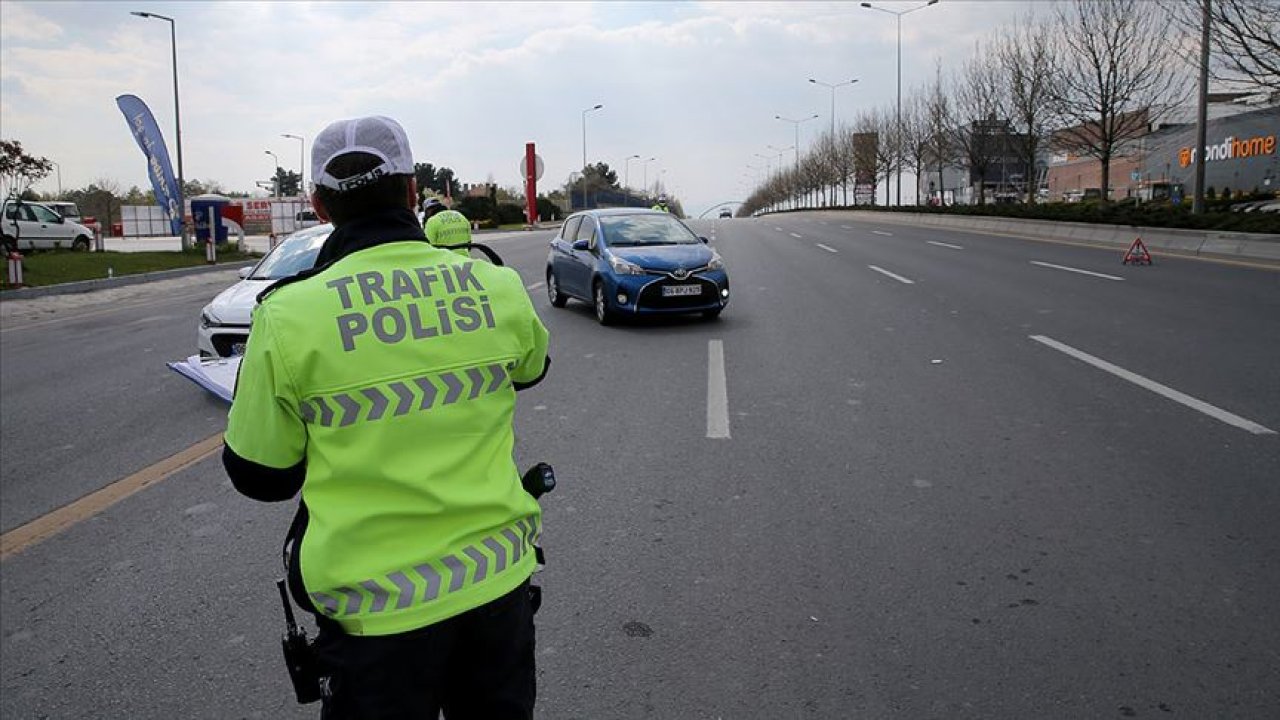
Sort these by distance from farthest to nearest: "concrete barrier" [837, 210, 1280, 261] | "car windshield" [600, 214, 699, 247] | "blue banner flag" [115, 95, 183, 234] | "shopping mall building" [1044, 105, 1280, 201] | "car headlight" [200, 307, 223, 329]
A: "shopping mall building" [1044, 105, 1280, 201] < "blue banner flag" [115, 95, 183, 234] < "concrete barrier" [837, 210, 1280, 261] < "car windshield" [600, 214, 699, 247] < "car headlight" [200, 307, 223, 329]

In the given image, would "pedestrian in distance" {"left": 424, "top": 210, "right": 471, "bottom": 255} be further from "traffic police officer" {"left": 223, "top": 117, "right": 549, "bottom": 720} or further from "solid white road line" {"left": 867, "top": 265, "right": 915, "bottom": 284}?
"solid white road line" {"left": 867, "top": 265, "right": 915, "bottom": 284}

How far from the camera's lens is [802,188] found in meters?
114

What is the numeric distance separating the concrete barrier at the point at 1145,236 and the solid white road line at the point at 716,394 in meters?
13.4

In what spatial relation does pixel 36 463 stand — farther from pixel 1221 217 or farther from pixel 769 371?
pixel 1221 217

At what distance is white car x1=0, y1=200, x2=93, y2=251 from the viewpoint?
98.1 feet

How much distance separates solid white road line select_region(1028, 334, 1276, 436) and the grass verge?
64.7ft

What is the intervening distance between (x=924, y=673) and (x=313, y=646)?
7.37ft

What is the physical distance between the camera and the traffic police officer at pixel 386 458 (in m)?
1.92

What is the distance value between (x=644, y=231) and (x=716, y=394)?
5.27 metres

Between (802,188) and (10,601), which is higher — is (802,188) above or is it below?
above

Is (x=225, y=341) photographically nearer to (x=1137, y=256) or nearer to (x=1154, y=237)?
(x=1137, y=256)

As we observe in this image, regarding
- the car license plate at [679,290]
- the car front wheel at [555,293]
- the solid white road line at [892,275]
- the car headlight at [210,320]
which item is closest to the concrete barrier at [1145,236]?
the solid white road line at [892,275]

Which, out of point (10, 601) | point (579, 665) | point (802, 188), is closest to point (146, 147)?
point (10, 601)

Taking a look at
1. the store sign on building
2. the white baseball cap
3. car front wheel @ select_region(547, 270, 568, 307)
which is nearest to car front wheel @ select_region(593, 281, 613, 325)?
car front wheel @ select_region(547, 270, 568, 307)
